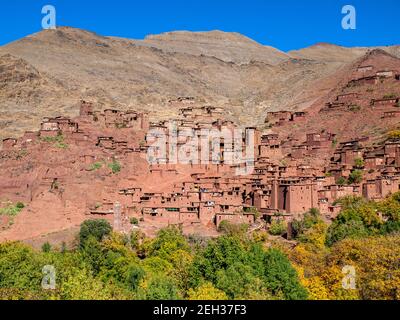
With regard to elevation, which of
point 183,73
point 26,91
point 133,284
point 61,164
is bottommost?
point 133,284

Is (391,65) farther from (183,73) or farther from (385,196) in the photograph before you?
(183,73)

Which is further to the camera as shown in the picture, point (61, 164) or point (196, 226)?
point (61, 164)

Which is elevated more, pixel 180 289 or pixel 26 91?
pixel 26 91

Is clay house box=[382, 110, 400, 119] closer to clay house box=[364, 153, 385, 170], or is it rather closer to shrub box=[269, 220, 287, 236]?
clay house box=[364, 153, 385, 170]

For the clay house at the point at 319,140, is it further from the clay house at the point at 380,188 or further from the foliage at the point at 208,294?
the foliage at the point at 208,294

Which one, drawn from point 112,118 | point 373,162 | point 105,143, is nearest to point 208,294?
point 373,162
